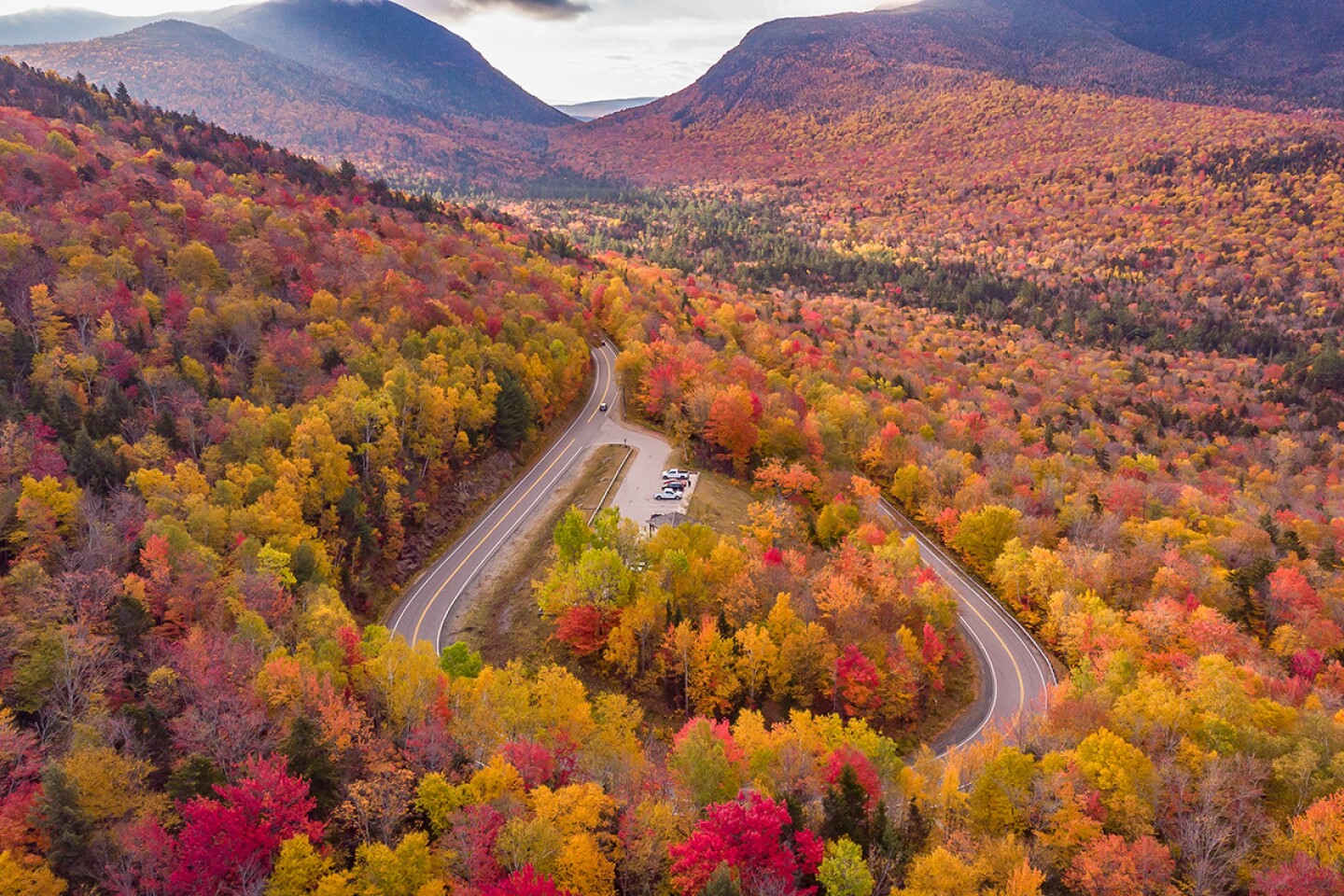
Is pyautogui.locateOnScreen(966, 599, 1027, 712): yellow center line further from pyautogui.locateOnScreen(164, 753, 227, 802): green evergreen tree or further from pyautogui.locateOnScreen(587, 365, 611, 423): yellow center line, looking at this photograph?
pyautogui.locateOnScreen(164, 753, 227, 802): green evergreen tree

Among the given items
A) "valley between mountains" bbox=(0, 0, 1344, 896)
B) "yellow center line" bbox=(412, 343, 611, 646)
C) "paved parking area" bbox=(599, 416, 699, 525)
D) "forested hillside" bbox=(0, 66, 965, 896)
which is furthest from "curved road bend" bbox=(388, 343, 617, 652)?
"forested hillside" bbox=(0, 66, 965, 896)

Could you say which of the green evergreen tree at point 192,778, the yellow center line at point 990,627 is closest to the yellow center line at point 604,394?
the yellow center line at point 990,627

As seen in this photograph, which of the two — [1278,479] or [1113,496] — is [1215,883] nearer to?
[1113,496]

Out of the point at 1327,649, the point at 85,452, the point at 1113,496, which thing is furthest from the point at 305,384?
the point at 1327,649

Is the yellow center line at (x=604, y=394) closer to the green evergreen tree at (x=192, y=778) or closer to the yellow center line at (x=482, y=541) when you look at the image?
the yellow center line at (x=482, y=541)

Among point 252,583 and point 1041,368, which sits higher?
point 1041,368

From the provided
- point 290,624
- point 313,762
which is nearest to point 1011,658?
point 313,762
